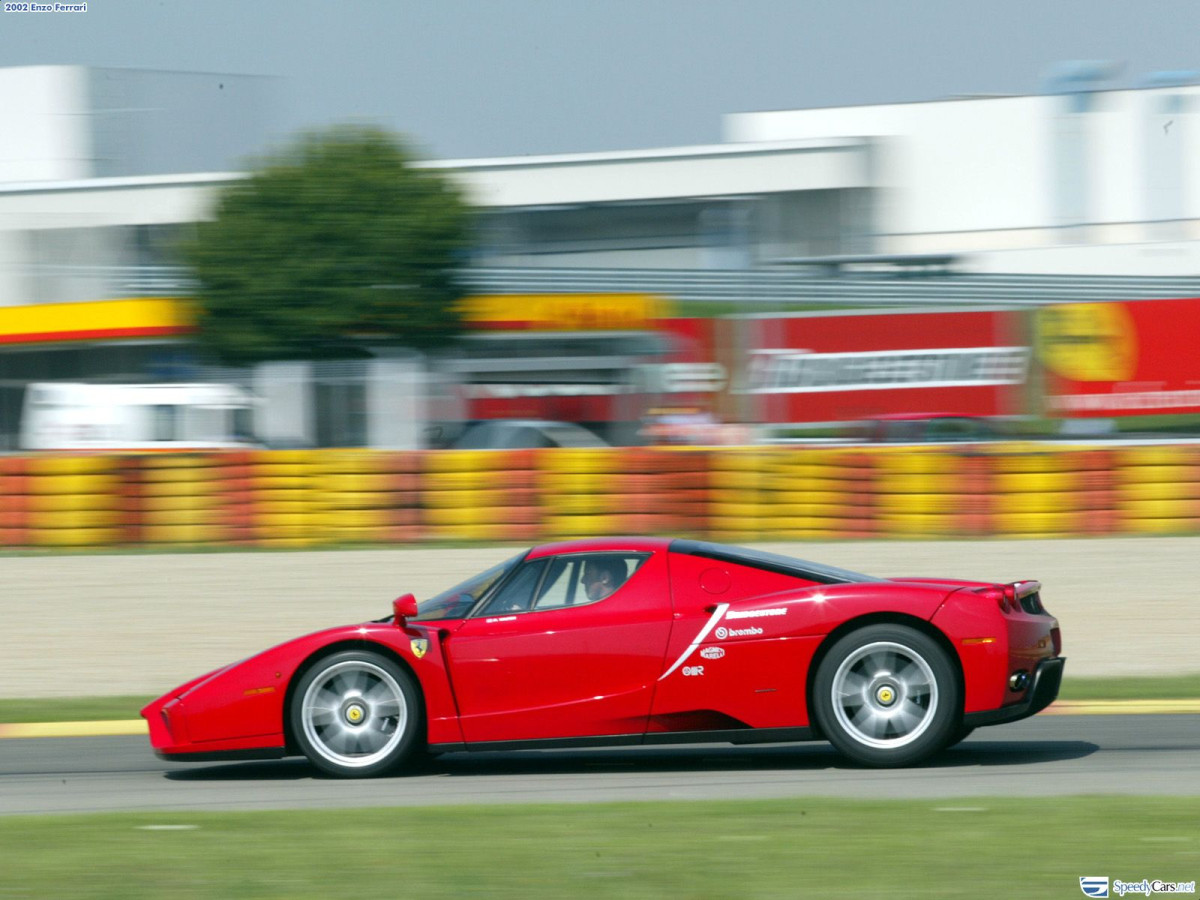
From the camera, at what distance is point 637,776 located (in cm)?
634

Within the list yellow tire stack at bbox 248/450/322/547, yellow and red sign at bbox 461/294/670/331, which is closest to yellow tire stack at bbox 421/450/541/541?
yellow tire stack at bbox 248/450/322/547

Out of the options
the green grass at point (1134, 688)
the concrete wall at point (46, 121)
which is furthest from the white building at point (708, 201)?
the green grass at point (1134, 688)

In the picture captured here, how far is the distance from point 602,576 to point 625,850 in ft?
5.73

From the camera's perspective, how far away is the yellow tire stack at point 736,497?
627 inches

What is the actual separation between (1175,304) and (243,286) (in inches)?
726

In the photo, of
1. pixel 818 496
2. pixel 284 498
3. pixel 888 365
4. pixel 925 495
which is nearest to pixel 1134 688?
pixel 925 495

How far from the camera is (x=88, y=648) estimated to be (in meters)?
11.0

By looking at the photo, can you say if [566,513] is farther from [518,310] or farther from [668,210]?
[668,210]

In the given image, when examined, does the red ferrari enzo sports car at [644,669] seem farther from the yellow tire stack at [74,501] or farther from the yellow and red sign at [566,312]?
the yellow and red sign at [566,312]

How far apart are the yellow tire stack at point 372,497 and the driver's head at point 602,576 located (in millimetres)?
10213

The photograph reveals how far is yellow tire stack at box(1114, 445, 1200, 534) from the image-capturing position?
1564cm

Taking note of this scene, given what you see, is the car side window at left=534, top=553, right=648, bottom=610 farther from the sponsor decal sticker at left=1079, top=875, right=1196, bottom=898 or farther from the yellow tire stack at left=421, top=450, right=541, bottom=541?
Answer: the yellow tire stack at left=421, top=450, right=541, bottom=541

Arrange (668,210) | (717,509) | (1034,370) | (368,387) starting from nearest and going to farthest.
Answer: (717,509) → (1034,370) → (368,387) → (668,210)

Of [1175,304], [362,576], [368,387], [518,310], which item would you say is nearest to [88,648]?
[362,576]
